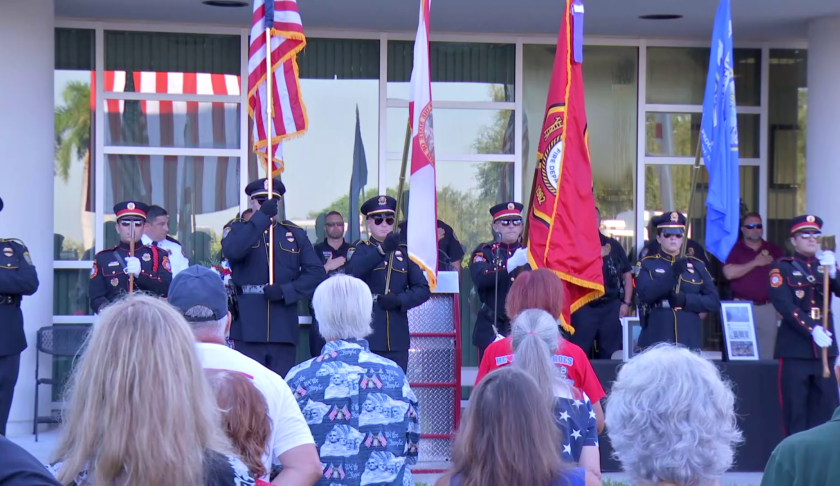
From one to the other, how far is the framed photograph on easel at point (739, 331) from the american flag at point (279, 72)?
3.77 m

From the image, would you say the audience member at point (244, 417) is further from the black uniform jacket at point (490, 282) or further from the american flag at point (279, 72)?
the black uniform jacket at point (490, 282)

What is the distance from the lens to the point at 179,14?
31.8ft

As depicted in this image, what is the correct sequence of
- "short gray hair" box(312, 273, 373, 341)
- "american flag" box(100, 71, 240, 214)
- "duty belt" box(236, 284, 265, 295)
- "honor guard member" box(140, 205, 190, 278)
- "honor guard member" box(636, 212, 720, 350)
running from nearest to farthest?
"short gray hair" box(312, 273, 373, 341), "duty belt" box(236, 284, 265, 295), "honor guard member" box(636, 212, 720, 350), "honor guard member" box(140, 205, 190, 278), "american flag" box(100, 71, 240, 214)

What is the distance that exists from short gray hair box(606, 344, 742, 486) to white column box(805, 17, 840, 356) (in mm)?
7563

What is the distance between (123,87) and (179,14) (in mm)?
980

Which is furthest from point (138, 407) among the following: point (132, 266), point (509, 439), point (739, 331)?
point (739, 331)

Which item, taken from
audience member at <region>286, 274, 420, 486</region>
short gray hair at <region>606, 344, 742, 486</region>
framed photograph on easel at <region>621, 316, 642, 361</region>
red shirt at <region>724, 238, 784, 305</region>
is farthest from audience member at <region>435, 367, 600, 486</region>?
red shirt at <region>724, 238, 784, 305</region>

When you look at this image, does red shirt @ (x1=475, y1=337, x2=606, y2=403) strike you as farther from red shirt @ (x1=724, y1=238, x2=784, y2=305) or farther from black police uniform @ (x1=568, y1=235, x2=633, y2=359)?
red shirt @ (x1=724, y1=238, x2=784, y2=305)

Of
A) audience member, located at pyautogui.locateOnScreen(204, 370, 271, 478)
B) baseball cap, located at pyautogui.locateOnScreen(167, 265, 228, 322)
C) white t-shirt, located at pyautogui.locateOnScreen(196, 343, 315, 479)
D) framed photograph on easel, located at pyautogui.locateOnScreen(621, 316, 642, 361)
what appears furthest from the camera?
framed photograph on easel, located at pyautogui.locateOnScreen(621, 316, 642, 361)

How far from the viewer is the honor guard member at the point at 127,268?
7.79m

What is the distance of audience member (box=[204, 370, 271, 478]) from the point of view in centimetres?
251

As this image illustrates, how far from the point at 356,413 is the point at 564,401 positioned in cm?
85

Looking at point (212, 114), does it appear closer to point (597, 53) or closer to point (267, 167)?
point (267, 167)

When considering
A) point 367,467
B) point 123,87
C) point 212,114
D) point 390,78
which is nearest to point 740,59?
point 390,78
